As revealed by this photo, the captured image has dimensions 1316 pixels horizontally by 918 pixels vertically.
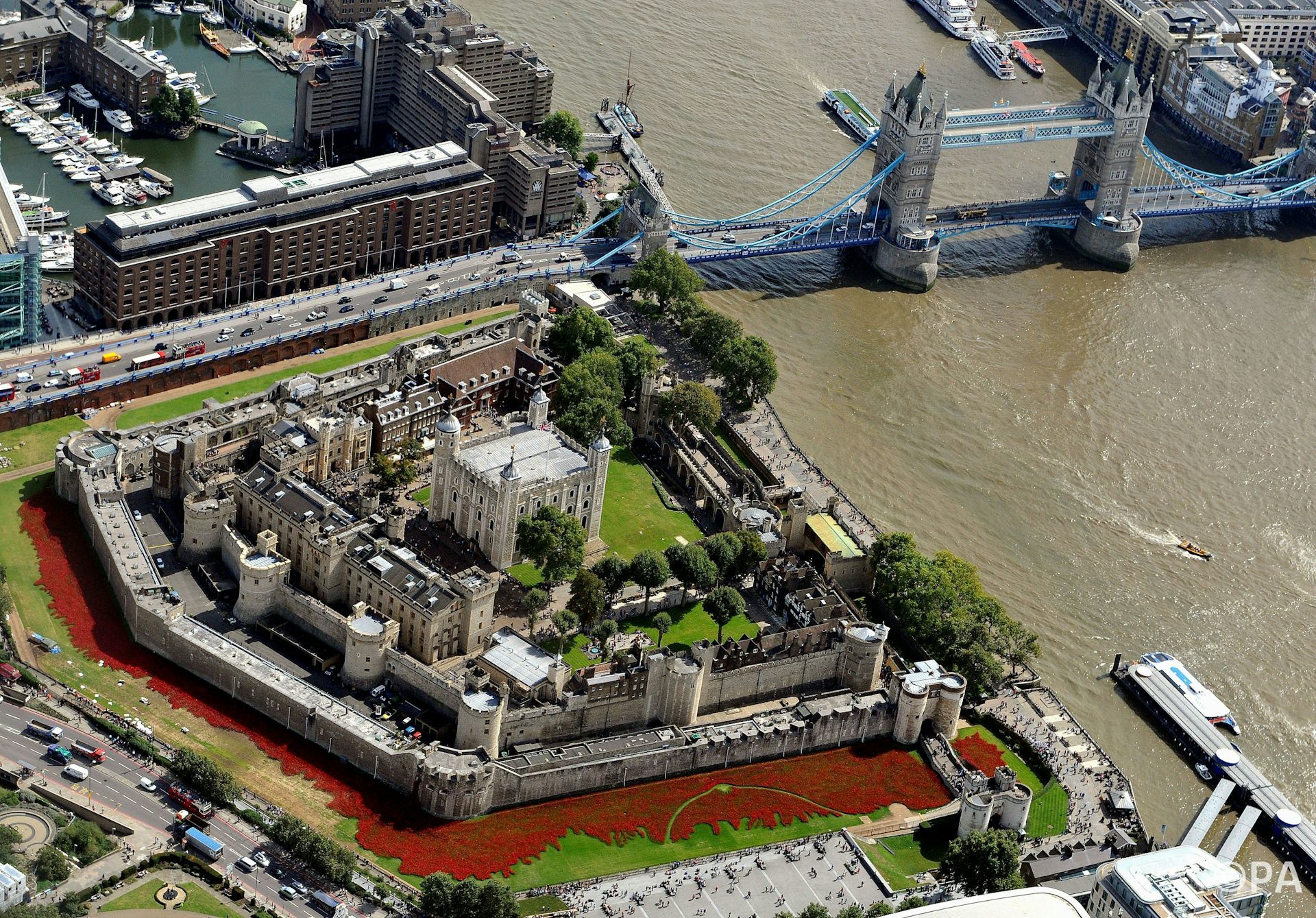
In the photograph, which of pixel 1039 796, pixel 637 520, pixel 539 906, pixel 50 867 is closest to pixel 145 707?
pixel 50 867

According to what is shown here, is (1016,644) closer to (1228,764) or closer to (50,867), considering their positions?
(1228,764)

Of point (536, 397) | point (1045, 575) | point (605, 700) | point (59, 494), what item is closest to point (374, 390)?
point (536, 397)

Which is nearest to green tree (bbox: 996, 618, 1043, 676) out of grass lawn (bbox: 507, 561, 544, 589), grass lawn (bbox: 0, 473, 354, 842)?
grass lawn (bbox: 507, 561, 544, 589)

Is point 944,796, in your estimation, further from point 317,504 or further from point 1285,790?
point 317,504

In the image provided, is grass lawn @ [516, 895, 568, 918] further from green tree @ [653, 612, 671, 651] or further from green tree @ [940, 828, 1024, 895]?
green tree @ [940, 828, 1024, 895]

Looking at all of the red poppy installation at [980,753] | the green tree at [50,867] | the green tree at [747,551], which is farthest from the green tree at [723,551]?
the green tree at [50,867]

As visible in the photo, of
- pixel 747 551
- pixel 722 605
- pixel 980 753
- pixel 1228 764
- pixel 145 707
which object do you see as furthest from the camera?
pixel 747 551

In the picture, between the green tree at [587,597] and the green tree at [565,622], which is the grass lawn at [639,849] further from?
the green tree at [587,597]
